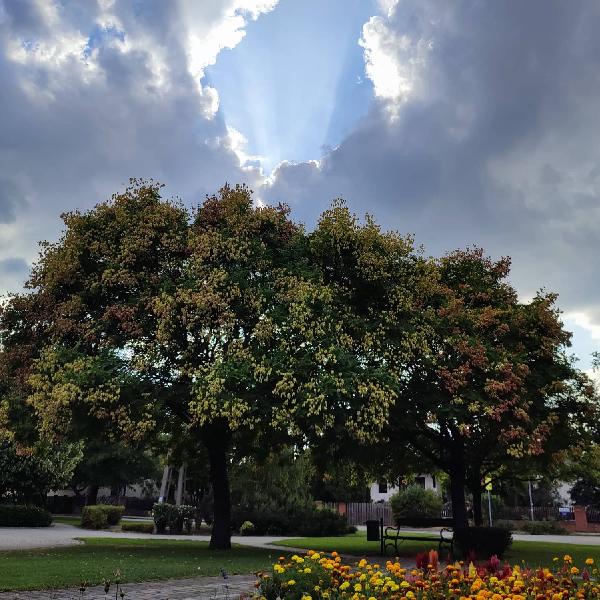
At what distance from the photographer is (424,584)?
219 inches

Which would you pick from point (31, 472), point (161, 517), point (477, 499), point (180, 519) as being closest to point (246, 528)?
point (180, 519)

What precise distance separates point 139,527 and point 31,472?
8671 millimetres

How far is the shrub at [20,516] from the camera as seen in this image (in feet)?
117

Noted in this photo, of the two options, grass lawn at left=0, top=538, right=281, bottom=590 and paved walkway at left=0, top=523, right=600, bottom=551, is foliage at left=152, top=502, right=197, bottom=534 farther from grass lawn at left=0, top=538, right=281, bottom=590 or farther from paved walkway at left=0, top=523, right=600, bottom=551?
grass lawn at left=0, top=538, right=281, bottom=590

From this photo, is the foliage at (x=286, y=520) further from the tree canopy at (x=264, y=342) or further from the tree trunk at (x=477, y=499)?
the tree canopy at (x=264, y=342)

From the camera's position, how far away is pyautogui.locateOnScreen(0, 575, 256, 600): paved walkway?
358 inches

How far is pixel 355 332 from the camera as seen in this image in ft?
56.2

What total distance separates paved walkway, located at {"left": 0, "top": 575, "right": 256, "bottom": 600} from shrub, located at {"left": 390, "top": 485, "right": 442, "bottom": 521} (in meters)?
37.0

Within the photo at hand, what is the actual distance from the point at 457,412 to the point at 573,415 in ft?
20.7

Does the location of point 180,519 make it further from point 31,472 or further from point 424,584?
point 424,584

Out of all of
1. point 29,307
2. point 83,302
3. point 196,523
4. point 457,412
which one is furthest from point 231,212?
point 196,523

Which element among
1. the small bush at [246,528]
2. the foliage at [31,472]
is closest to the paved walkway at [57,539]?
the small bush at [246,528]

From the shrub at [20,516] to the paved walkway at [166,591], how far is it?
29.0 metres

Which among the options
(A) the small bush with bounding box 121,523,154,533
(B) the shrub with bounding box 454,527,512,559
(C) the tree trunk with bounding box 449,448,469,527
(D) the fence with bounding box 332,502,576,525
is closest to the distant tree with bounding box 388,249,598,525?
(C) the tree trunk with bounding box 449,448,469,527
